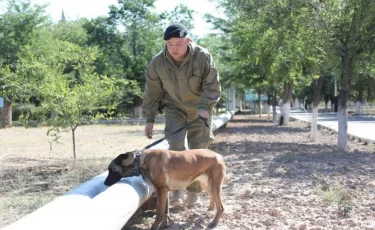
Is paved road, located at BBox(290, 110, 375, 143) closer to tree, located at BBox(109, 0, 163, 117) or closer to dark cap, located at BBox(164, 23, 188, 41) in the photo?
dark cap, located at BBox(164, 23, 188, 41)

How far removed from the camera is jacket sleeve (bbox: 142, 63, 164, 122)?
20.2ft

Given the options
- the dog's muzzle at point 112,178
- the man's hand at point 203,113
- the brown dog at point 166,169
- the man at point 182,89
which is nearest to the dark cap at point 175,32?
the man at point 182,89

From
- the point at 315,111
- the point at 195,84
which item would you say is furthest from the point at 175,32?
the point at 315,111

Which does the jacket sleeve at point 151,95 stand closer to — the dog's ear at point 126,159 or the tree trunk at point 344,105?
the dog's ear at point 126,159

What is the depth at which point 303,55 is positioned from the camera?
1584cm

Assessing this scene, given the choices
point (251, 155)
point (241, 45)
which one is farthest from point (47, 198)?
point (241, 45)

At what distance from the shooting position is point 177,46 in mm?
5590

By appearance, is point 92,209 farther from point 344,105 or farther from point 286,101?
point 286,101

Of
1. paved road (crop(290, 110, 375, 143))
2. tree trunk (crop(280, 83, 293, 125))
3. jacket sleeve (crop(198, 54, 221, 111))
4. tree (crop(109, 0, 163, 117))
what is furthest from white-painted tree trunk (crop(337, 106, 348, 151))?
tree (crop(109, 0, 163, 117))

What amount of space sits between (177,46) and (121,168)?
1.44 m

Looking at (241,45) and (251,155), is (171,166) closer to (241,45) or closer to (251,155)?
(251,155)

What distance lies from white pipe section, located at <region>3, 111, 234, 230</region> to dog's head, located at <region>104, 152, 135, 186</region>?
7 centimetres

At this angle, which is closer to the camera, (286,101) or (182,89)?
(182,89)

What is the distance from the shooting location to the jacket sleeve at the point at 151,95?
20.2 ft
